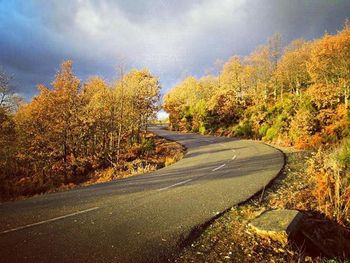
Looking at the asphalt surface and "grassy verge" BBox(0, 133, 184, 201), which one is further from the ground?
the asphalt surface

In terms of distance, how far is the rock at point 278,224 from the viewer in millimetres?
5653

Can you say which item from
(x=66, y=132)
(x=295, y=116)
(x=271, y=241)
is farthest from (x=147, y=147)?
(x=271, y=241)

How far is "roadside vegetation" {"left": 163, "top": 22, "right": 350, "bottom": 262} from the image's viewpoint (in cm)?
802

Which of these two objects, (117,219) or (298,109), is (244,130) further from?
(117,219)

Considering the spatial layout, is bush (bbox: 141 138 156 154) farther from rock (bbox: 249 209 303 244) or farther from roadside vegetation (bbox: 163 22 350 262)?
rock (bbox: 249 209 303 244)

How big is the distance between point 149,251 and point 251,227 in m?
2.43

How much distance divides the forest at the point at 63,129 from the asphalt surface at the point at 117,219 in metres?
14.3

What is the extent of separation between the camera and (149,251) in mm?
5004

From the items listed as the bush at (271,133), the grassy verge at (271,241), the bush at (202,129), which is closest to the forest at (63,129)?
the bush at (271,133)

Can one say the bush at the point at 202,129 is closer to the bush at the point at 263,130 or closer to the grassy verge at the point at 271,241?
the bush at the point at 263,130

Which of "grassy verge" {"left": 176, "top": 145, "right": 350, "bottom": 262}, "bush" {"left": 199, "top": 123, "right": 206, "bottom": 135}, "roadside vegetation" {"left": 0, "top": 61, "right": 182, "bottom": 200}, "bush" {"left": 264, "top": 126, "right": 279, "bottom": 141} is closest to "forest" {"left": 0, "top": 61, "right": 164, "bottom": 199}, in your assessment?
"roadside vegetation" {"left": 0, "top": 61, "right": 182, "bottom": 200}

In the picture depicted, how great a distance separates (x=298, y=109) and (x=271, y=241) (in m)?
25.5

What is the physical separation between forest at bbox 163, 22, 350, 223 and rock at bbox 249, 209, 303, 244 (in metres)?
1.72

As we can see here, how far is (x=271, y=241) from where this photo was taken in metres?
5.63
